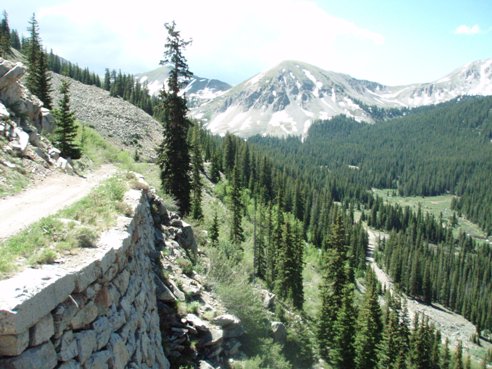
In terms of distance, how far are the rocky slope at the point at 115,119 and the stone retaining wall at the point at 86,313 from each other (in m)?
58.7

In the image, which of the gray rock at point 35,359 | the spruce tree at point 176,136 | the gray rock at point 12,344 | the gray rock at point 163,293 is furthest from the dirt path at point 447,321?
the gray rock at point 12,344

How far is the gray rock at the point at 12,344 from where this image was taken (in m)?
4.91

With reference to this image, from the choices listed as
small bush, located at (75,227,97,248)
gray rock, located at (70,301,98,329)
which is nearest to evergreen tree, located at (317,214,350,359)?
small bush, located at (75,227,97,248)

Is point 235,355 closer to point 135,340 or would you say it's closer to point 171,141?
point 135,340

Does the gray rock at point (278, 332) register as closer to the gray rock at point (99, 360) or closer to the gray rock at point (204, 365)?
the gray rock at point (204, 365)

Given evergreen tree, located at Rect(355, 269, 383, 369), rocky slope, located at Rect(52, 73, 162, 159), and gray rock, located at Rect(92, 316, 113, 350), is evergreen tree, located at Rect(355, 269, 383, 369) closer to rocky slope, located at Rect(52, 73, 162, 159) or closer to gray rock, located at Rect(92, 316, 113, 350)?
gray rock, located at Rect(92, 316, 113, 350)

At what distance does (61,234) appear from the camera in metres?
8.18

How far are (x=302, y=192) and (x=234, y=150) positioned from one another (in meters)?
23.3

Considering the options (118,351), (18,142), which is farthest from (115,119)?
(118,351)

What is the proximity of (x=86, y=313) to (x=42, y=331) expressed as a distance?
1.35 m

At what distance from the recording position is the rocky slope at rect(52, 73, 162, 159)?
2704 inches

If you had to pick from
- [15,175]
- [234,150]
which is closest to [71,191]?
[15,175]

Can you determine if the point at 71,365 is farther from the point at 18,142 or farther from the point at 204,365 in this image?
the point at 18,142

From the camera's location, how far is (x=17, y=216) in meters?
11.4
